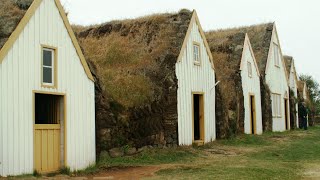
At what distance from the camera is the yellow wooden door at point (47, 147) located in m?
13.8

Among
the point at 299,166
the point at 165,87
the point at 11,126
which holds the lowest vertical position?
the point at 299,166

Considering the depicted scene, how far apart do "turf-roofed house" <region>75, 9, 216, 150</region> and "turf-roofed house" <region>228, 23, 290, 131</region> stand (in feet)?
33.1

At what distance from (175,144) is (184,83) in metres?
3.12

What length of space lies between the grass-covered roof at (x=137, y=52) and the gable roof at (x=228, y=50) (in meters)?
6.32

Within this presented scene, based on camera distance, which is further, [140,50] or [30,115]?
[140,50]

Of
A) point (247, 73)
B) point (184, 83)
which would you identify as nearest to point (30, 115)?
point (184, 83)

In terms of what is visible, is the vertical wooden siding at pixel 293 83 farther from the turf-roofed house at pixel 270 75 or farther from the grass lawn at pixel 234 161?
the grass lawn at pixel 234 161

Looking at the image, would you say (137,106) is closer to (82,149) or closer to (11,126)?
(82,149)

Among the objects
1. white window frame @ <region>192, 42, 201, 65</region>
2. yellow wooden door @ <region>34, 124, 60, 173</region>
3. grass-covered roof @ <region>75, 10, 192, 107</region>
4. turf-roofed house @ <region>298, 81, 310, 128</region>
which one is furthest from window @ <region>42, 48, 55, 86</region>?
turf-roofed house @ <region>298, 81, 310, 128</region>

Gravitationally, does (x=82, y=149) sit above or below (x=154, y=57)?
below

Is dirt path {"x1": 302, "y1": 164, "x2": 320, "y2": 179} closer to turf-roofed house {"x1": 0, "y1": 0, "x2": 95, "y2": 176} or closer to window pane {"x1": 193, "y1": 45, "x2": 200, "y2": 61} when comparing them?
turf-roofed house {"x1": 0, "y1": 0, "x2": 95, "y2": 176}

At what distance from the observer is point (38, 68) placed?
13.8m

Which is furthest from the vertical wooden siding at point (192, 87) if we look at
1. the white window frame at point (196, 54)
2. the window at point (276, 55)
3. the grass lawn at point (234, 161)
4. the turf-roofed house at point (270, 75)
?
the window at point (276, 55)

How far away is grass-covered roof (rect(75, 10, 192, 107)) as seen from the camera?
19.3 m
